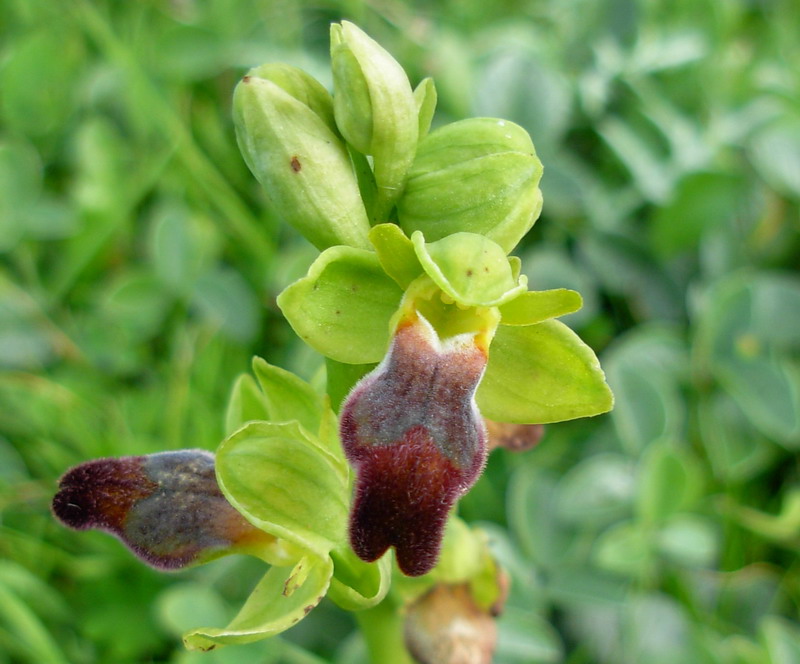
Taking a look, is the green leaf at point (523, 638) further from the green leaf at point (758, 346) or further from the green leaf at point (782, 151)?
the green leaf at point (782, 151)

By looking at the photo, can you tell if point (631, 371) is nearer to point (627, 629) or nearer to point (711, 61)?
point (627, 629)

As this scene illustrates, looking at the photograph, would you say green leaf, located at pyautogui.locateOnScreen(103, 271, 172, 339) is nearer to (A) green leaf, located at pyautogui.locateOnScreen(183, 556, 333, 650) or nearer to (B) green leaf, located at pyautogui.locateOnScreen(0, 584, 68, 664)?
(B) green leaf, located at pyautogui.locateOnScreen(0, 584, 68, 664)

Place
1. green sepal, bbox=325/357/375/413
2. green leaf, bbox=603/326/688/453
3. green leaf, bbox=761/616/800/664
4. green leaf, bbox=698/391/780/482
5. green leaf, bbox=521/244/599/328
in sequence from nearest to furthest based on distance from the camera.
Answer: green sepal, bbox=325/357/375/413
green leaf, bbox=761/616/800/664
green leaf, bbox=603/326/688/453
green leaf, bbox=698/391/780/482
green leaf, bbox=521/244/599/328

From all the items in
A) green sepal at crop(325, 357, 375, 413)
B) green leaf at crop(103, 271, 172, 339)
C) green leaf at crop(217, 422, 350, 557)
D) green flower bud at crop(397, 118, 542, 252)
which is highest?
green flower bud at crop(397, 118, 542, 252)

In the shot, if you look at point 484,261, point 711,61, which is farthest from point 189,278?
point 711,61

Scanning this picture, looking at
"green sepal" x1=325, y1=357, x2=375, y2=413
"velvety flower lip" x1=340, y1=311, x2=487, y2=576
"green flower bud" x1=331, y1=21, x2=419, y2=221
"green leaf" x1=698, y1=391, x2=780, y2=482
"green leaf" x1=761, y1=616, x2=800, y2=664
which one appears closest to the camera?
"velvety flower lip" x1=340, y1=311, x2=487, y2=576

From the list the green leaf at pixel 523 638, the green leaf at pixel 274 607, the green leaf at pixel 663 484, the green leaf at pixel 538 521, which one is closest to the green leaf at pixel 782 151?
the green leaf at pixel 663 484

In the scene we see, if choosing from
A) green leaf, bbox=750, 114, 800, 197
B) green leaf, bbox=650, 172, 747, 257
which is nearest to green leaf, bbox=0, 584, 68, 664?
green leaf, bbox=650, 172, 747, 257
